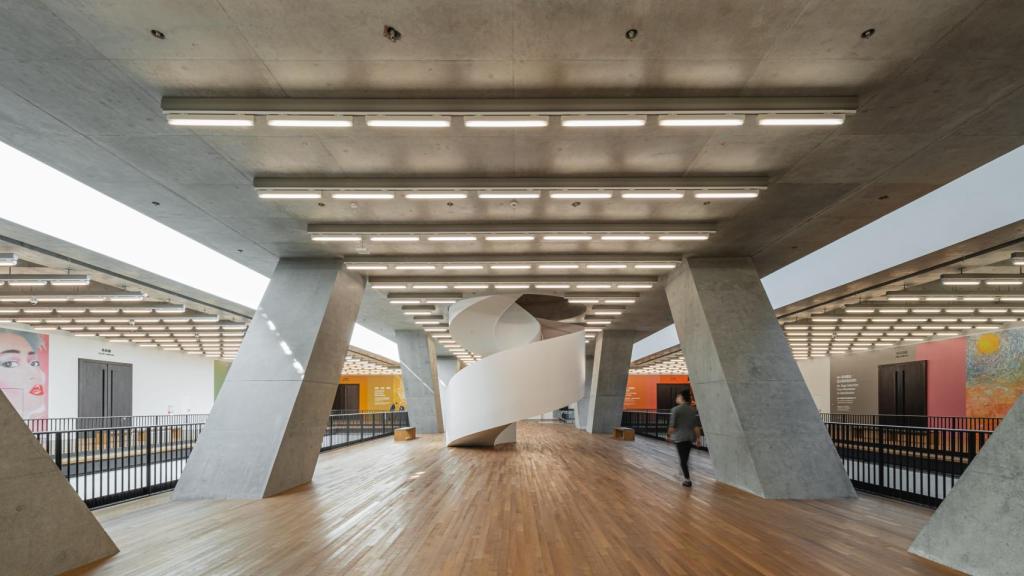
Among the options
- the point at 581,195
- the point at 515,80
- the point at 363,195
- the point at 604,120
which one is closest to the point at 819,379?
the point at 581,195

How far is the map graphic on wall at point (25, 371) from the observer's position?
24109 mm

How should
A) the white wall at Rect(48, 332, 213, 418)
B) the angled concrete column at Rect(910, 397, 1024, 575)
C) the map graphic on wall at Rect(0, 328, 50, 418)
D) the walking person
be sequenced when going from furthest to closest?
the white wall at Rect(48, 332, 213, 418) < the map graphic on wall at Rect(0, 328, 50, 418) < the walking person < the angled concrete column at Rect(910, 397, 1024, 575)

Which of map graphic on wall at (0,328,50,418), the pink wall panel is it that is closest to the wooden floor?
the pink wall panel

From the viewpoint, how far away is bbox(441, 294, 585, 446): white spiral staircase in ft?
58.1

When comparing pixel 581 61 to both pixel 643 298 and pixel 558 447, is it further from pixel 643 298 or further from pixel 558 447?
pixel 558 447

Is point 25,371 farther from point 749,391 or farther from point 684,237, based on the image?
point 749,391

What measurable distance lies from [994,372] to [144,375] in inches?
1514

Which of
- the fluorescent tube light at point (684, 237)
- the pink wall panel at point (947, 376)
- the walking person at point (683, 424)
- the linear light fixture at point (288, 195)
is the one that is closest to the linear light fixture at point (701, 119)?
the fluorescent tube light at point (684, 237)

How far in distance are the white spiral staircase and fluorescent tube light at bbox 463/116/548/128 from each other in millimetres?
11319

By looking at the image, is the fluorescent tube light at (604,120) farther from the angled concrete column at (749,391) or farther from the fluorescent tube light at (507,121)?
the angled concrete column at (749,391)

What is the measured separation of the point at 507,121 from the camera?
686 cm

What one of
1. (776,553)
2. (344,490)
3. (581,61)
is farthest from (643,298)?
(581,61)

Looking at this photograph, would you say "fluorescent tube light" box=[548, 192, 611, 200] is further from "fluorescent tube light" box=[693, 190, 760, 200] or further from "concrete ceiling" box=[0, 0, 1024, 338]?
"fluorescent tube light" box=[693, 190, 760, 200]

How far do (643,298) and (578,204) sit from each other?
Answer: 9.55 metres
